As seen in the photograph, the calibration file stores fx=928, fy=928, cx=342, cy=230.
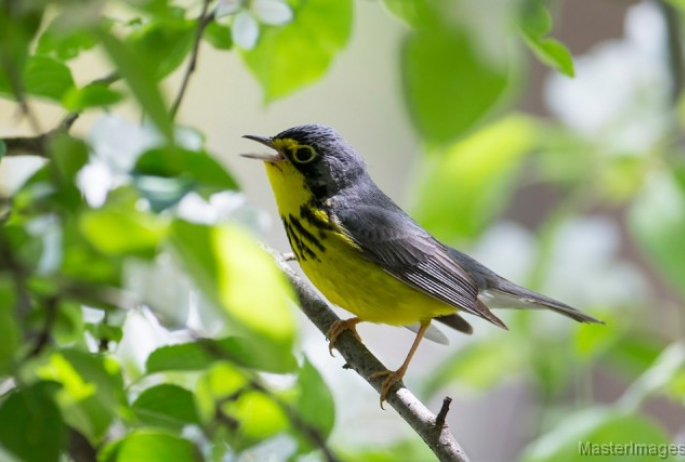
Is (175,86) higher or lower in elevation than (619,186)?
lower

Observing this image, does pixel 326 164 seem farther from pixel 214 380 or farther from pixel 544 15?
pixel 544 15

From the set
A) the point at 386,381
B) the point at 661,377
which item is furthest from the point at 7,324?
the point at 661,377

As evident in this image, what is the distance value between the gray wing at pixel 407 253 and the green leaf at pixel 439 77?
1899 mm

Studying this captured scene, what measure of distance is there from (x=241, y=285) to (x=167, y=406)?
20.4 inches

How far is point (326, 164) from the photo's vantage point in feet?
9.11

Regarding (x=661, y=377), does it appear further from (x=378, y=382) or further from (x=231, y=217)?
(x=231, y=217)

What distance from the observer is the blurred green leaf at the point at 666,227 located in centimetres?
219

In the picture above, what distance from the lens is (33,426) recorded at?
85cm

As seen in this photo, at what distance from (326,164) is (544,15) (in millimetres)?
1996

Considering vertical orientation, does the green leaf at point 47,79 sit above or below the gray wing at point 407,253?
above

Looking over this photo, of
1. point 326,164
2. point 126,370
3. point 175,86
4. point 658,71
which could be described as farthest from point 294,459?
point 175,86

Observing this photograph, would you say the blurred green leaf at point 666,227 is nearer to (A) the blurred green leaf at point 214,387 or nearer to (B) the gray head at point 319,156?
(B) the gray head at point 319,156

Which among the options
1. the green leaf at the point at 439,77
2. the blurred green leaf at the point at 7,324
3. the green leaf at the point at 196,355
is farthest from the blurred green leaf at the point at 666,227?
the blurred green leaf at the point at 7,324

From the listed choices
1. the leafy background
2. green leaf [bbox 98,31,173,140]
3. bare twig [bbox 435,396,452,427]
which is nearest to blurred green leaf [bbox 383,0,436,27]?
the leafy background
